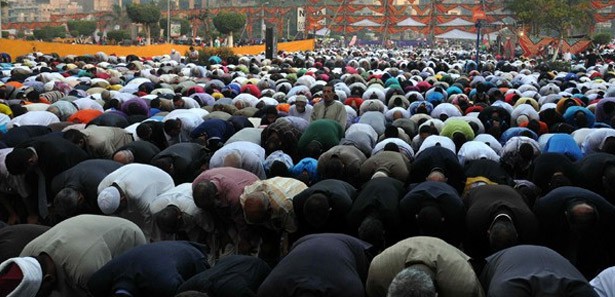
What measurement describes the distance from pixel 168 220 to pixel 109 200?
2.27 ft

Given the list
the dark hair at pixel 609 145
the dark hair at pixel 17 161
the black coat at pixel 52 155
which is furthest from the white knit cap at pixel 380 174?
the dark hair at pixel 17 161

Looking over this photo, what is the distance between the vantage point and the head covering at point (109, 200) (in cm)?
596

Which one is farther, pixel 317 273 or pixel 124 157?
pixel 124 157

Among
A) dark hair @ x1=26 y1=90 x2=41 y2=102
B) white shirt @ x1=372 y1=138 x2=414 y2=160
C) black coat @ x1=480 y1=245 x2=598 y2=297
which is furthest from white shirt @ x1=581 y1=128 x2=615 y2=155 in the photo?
dark hair @ x1=26 y1=90 x2=41 y2=102

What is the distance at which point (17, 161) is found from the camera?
263 inches

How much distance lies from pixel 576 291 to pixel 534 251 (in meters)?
0.51

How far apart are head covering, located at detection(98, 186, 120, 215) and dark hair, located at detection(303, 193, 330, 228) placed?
1.68 meters

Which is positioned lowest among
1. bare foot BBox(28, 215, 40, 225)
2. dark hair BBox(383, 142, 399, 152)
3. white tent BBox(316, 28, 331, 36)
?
bare foot BBox(28, 215, 40, 225)

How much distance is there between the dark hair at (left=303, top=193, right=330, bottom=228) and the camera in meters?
5.63

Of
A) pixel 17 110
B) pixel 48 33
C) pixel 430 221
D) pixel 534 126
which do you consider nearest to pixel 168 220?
pixel 430 221

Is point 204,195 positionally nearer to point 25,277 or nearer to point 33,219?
point 25,277

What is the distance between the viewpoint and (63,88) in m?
14.1

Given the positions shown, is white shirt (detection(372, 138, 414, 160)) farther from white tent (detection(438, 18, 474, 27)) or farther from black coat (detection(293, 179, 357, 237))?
white tent (detection(438, 18, 474, 27))

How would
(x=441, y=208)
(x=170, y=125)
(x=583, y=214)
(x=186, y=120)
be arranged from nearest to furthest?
(x=583, y=214)
(x=441, y=208)
(x=170, y=125)
(x=186, y=120)
